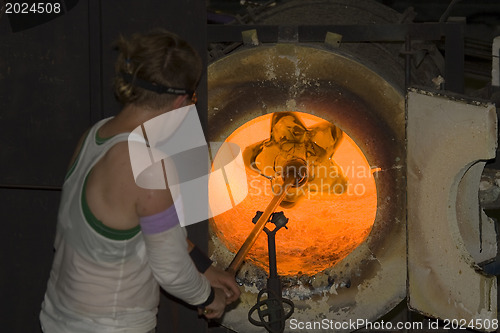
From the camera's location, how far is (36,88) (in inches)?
117

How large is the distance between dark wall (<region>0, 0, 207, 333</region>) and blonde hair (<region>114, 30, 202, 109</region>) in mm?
779

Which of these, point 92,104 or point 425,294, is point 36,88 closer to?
point 92,104

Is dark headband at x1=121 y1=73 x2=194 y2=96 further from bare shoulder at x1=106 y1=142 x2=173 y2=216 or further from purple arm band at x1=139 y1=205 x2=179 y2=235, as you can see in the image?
purple arm band at x1=139 y1=205 x2=179 y2=235

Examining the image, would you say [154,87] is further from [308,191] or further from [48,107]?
[308,191]

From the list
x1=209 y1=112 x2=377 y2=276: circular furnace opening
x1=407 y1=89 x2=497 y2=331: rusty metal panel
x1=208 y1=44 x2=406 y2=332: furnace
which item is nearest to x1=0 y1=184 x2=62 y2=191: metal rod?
x1=208 y1=44 x2=406 y2=332: furnace

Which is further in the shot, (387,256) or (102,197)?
(387,256)

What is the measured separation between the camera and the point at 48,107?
2965mm

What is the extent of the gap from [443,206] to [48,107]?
1575 millimetres

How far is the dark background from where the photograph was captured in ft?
9.53

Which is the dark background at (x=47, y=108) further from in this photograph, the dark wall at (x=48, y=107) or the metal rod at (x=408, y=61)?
the metal rod at (x=408, y=61)

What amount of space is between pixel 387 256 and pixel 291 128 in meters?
0.99

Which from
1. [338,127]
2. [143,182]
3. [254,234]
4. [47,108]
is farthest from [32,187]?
[338,127]

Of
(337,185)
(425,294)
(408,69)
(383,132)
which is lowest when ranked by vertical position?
(425,294)

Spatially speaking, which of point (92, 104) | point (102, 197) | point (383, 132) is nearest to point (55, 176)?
point (92, 104)
